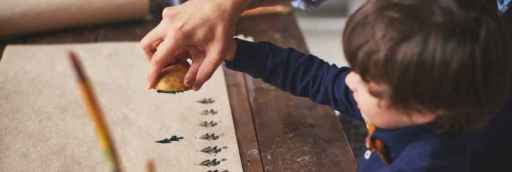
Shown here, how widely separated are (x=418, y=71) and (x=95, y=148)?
51cm

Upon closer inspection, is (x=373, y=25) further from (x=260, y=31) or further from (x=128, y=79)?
(x=260, y=31)

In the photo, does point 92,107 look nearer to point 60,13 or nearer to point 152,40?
point 152,40

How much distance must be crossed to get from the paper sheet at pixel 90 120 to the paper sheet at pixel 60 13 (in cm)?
7

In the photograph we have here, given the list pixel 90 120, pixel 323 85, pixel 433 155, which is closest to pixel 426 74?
pixel 433 155

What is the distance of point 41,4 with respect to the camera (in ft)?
4.47

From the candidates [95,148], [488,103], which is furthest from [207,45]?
[488,103]

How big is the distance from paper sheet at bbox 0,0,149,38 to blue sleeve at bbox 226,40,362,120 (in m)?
0.55

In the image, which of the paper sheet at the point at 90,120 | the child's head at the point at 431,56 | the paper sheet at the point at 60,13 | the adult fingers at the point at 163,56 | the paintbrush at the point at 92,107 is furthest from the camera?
the paper sheet at the point at 60,13

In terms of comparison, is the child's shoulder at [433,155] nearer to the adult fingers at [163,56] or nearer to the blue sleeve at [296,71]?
the blue sleeve at [296,71]

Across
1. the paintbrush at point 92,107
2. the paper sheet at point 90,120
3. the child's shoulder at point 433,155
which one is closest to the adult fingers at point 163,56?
the paper sheet at point 90,120

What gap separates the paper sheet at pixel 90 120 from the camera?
97cm

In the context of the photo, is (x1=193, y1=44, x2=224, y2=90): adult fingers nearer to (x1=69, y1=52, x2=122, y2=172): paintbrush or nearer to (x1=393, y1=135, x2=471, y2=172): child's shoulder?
(x1=393, y1=135, x2=471, y2=172): child's shoulder

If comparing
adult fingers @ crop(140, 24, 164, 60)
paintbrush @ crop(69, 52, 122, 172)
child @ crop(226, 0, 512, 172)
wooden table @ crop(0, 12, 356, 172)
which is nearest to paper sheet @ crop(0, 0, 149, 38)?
wooden table @ crop(0, 12, 356, 172)

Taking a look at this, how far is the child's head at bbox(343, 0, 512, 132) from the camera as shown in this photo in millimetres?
683
